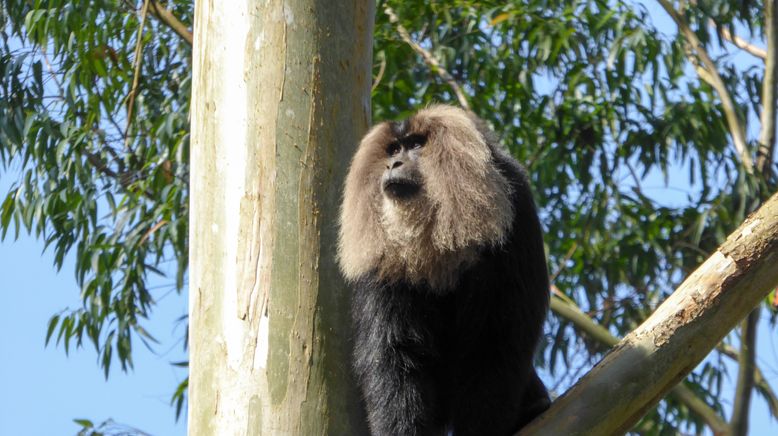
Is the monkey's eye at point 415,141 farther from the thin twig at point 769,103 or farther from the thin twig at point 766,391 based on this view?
the thin twig at point 766,391

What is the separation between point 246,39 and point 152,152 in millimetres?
4049

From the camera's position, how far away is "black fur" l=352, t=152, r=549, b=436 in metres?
3.07

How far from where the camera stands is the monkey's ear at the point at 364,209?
3018 mm

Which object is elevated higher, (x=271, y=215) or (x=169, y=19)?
(x=169, y=19)

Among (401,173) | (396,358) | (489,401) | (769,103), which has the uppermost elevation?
(769,103)

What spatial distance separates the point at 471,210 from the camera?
3.16 metres

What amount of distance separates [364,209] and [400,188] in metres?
0.14

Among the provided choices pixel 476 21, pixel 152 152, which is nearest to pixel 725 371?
pixel 476 21

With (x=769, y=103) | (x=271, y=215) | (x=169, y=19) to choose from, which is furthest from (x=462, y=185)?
(x=769, y=103)

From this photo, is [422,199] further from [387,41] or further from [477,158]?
[387,41]

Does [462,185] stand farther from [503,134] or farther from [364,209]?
[503,134]

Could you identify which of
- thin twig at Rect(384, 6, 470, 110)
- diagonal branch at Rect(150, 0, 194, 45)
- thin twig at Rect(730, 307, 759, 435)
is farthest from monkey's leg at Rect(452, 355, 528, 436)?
thin twig at Rect(384, 6, 470, 110)

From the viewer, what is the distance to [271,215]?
2.84 m

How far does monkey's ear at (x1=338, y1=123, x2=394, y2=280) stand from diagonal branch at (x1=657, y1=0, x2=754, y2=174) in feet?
11.6
